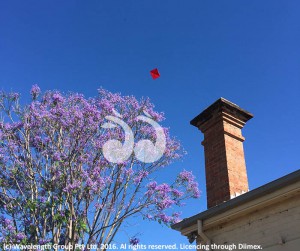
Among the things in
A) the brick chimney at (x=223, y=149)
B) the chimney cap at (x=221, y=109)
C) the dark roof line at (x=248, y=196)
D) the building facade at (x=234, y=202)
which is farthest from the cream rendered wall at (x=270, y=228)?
the chimney cap at (x=221, y=109)

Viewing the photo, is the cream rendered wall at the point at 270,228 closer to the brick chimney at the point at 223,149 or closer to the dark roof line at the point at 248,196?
the dark roof line at the point at 248,196

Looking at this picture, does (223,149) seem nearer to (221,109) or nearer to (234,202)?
(221,109)

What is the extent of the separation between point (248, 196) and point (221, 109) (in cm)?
263

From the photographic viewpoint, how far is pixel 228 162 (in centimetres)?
684

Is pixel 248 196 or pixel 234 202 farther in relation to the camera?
pixel 234 202

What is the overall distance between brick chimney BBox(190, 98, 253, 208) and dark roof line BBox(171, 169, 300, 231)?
0.74m

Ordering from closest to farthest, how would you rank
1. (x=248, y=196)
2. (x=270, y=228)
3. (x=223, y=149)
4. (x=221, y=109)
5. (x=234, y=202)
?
1. (x=270, y=228)
2. (x=248, y=196)
3. (x=234, y=202)
4. (x=223, y=149)
5. (x=221, y=109)

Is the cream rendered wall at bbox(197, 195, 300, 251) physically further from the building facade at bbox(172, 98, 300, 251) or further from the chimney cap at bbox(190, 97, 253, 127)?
Answer: the chimney cap at bbox(190, 97, 253, 127)

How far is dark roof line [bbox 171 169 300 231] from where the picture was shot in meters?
4.75

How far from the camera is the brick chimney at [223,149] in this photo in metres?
6.68

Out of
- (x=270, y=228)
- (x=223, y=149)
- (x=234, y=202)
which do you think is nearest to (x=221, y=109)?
(x=223, y=149)

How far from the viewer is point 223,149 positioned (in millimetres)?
7004

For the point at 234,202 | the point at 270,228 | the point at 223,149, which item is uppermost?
the point at 223,149

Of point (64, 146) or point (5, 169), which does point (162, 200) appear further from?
point (5, 169)
